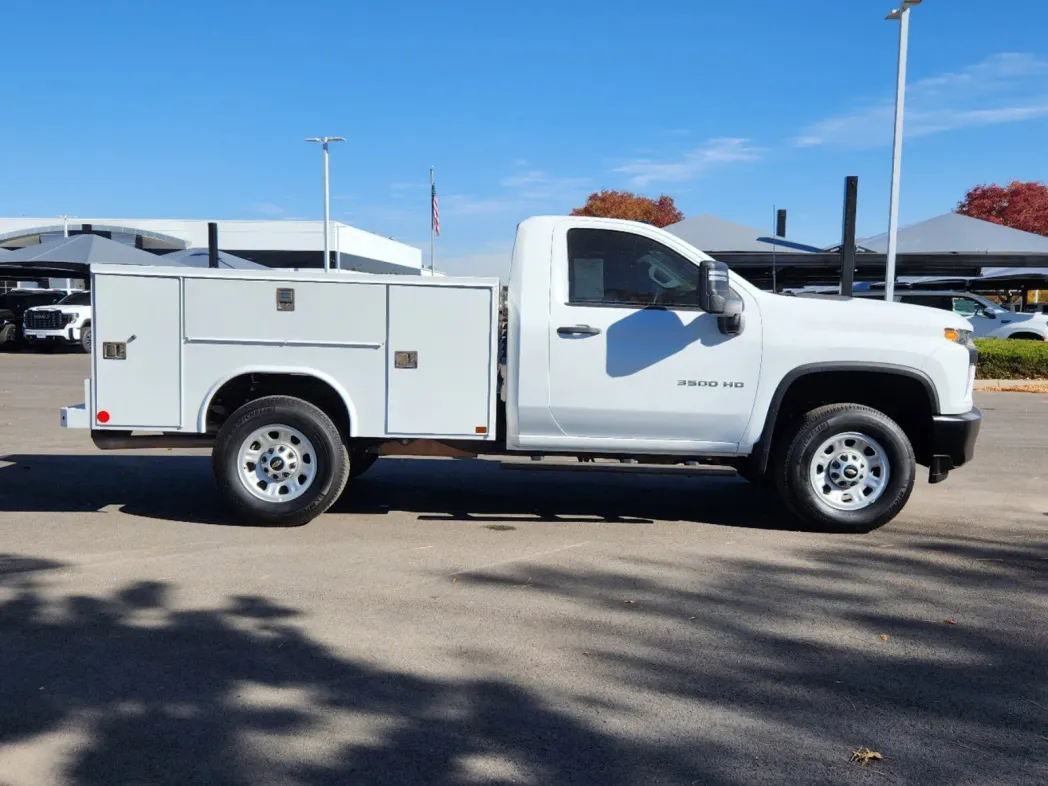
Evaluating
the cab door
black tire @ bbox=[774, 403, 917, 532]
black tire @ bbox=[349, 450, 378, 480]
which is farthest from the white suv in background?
black tire @ bbox=[774, 403, 917, 532]

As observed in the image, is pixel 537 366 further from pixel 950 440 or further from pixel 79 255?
pixel 79 255

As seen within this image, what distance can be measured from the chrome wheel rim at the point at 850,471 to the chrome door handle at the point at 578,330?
1.76m

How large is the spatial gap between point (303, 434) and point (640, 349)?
2383mm

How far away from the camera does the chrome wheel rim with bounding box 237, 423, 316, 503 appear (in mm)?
6648

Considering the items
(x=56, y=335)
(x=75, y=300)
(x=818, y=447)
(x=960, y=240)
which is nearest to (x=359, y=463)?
(x=818, y=447)

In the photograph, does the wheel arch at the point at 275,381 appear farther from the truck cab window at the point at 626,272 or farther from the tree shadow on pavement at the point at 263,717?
the tree shadow on pavement at the point at 263,717

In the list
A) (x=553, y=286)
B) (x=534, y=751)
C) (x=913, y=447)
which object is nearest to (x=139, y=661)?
Result: (x=534, y=751)

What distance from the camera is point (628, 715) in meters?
3.74

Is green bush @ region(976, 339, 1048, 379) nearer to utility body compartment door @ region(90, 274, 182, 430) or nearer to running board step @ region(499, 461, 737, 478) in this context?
running board step @ region(499, 461, 737, 478)

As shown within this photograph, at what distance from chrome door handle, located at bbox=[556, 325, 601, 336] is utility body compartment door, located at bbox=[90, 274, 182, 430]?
2.60 m

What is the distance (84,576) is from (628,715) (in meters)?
3.42

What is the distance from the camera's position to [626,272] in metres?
6.68

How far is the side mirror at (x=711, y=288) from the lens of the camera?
630 centimetres

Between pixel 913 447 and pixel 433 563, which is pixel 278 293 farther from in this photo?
pixel 913 447
